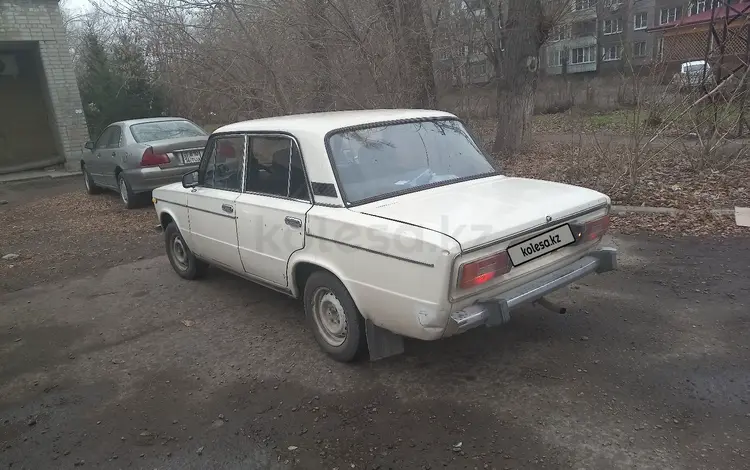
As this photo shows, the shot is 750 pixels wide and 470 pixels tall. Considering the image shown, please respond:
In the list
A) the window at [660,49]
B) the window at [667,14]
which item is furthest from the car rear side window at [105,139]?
the window at [667,14]

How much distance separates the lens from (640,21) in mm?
41938

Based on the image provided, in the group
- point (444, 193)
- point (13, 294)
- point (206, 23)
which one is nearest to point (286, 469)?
point (444, 193)

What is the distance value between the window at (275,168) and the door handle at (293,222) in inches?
6.5

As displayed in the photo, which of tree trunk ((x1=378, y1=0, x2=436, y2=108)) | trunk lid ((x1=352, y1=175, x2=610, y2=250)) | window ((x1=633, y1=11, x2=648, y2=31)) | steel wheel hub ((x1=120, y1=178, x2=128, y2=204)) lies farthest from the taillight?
window ((x1=633, y1=11, x2=648, y2=31))

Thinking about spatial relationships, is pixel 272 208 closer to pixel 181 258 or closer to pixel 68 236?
pixel 181 258

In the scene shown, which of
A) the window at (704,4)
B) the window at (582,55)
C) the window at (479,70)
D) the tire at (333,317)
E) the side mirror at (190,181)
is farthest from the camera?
the window at (582,55)

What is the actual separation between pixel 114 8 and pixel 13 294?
732 cm

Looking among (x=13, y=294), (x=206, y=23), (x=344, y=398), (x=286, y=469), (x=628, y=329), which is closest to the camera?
(x=286, y=469)

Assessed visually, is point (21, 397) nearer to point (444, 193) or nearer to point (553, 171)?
point (444, 193)

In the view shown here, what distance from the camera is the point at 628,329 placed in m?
3.88

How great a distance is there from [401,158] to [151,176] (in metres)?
6.41

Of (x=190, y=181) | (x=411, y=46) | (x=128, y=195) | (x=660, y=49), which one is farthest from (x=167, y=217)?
(x=660, y=49)

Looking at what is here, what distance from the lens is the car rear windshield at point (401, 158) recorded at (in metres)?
3.62

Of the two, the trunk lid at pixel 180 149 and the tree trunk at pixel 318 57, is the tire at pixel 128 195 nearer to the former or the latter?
the trunk lid at pixel 180 149
